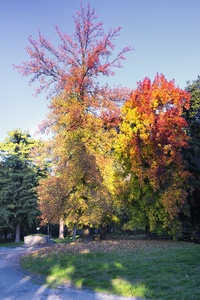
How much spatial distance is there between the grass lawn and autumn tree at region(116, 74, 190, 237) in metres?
5.48

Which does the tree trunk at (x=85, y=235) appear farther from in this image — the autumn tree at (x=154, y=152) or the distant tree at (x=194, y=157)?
the distant tree at (x=194, y=157)

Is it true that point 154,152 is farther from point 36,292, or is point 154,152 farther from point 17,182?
point 17,182

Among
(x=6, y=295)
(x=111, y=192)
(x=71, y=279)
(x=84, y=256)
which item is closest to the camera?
(x=6, y=295)

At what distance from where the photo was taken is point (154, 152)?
17.5m

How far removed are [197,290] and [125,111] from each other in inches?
588

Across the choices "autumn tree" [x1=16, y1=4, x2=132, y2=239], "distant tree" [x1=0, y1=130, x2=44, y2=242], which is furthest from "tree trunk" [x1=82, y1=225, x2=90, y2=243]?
"distant tree" [x1=0, y1=130, x2=44, y2=242]

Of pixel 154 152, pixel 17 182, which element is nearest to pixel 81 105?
pixel 154 152

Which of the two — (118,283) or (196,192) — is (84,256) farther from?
(196,192)

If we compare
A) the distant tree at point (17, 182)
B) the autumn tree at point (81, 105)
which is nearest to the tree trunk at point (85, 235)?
the autumn tree at point (81, 105)

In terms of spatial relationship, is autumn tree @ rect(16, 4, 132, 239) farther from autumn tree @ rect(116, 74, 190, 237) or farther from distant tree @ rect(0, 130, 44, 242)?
distant tree @ rect(0, 130, 44, 242)

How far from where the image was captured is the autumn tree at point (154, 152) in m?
17.1

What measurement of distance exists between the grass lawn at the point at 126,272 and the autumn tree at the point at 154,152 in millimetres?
5478

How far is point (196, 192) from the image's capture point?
752 inches

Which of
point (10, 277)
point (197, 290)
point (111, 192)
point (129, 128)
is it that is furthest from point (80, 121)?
point (197, 290)
